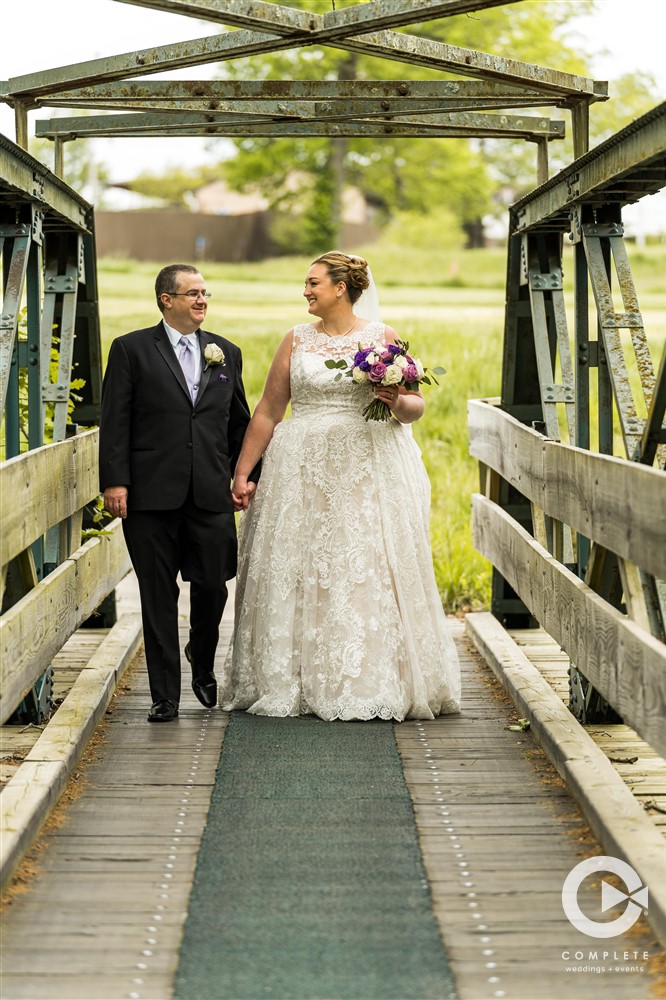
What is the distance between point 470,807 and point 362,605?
5.10ft

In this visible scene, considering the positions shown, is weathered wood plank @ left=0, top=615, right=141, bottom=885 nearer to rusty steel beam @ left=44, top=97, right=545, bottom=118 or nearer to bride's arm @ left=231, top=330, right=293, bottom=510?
bride's arm @ left=231, top=330, right=293, bottom=510

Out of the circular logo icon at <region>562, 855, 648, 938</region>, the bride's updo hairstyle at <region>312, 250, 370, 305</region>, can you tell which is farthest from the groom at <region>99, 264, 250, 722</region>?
the circular logo icon at <region>562, 855, 648, 938</region>

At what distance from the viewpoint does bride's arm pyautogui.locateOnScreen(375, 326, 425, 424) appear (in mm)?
5965

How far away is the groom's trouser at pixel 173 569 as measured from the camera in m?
5.91

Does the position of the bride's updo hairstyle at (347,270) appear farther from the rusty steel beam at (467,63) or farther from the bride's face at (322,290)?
the rusty steel beam at (467,63)

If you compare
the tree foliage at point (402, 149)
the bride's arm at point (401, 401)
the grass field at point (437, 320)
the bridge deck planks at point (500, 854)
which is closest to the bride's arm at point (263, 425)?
the bride's arm at point (401, 401)

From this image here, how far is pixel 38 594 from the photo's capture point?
4.95 metres

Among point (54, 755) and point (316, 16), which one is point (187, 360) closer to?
point (316, 16)

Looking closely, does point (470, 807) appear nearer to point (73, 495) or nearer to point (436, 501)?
point (73, 495)

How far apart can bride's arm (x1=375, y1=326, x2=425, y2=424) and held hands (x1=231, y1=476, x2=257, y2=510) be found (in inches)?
29.6

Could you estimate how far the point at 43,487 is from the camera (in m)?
5.16

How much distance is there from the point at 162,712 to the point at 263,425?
141cm

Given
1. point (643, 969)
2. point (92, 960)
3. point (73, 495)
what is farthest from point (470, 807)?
point (73, 495)

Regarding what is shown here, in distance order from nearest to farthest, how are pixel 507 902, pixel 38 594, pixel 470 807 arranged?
pixel 507 902
pixel 470 807
pixel 38 594
